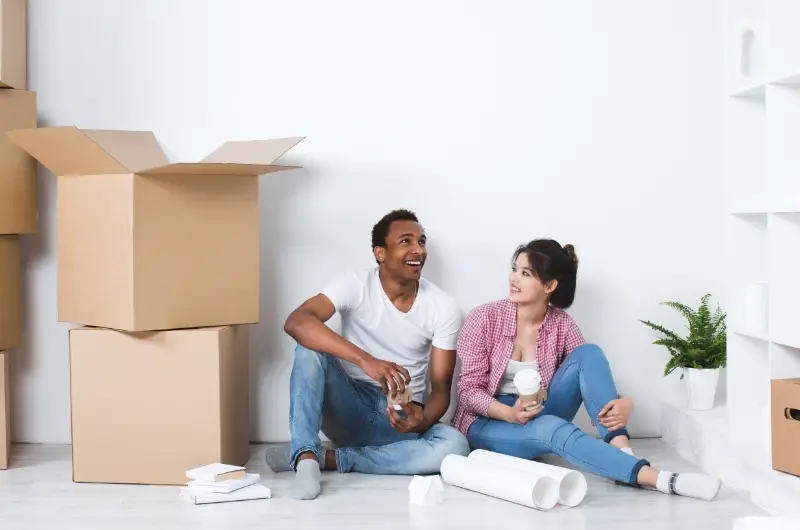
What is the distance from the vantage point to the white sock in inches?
97.6

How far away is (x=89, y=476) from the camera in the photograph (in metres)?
2.75

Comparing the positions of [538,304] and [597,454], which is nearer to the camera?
[597,454]

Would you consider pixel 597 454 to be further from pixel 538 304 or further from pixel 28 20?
pixel 28 20

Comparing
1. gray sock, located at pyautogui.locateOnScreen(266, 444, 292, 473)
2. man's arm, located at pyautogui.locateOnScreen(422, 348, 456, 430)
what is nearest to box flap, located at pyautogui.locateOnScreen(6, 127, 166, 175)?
gray sock, located at pyautogui.locateOnScreen(266, 444, 292, 473)

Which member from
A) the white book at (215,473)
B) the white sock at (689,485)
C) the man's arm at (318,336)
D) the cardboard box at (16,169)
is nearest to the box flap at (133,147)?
the cardboard box at (16,169)

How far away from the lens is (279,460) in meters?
2.86

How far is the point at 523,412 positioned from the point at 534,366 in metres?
0.27

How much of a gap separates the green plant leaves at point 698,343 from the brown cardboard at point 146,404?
5.04 ft

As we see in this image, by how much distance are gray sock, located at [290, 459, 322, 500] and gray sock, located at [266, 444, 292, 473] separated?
189 mm

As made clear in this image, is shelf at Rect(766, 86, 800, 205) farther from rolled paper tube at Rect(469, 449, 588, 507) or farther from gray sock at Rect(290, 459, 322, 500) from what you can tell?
gray sock at Rect(290, 459, 322, 500)

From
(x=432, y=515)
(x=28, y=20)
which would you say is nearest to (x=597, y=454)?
(x=432, y=515)

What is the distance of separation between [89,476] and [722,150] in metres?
2.44

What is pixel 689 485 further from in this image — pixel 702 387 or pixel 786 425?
pixel 702 387

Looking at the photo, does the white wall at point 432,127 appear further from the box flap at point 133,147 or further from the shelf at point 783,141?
the shelf at point 783,141
